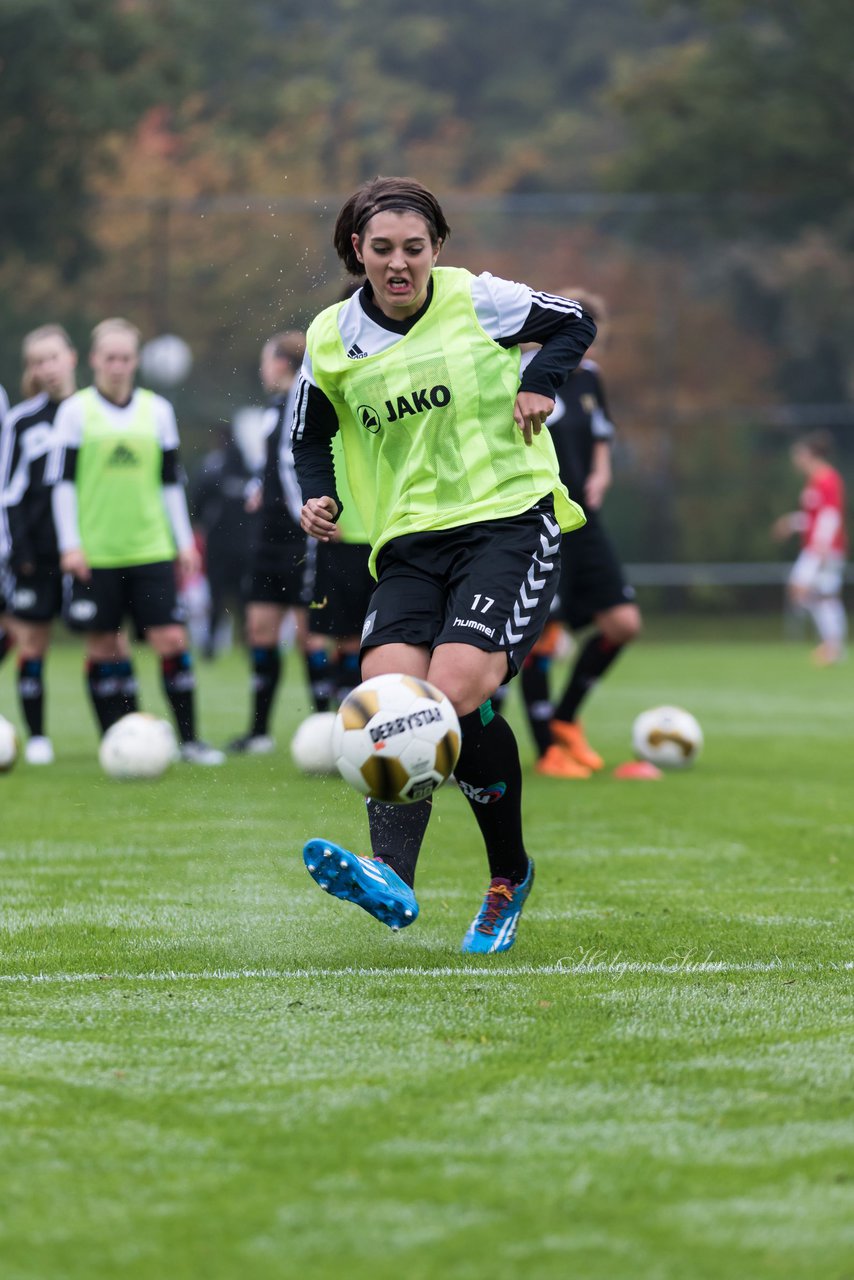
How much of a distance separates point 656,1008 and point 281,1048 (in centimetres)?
86

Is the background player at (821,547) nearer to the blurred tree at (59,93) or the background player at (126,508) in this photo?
the blurred tree at (59,93)

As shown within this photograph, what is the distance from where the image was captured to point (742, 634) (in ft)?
76.8

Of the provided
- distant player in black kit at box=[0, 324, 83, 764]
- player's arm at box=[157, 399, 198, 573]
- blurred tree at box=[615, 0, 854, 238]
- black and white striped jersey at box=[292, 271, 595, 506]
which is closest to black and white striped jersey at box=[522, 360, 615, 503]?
player's arm at box=[157, 399, 198, 573]

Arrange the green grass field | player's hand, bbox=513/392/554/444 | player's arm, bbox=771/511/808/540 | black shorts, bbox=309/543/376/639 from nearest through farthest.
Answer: the green grass field < player's hand, bbox=513/392/554/444 < black shorts, bbox=309/543/376/639 < player's arm, bbox=771/511/808/540

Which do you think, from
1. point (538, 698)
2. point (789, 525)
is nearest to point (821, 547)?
point (789, 525)

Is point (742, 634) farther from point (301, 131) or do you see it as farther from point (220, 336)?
point (301, 131)

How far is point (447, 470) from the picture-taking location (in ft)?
15.8

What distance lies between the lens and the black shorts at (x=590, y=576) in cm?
893

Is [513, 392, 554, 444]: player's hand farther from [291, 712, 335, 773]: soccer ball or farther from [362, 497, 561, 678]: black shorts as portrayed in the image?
[291, 712, 335, 773]: soccer ball

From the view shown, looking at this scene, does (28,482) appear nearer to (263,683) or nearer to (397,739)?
(263,683)

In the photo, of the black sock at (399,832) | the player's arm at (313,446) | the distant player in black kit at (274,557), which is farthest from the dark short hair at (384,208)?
the distant player in black kit at (274,557)

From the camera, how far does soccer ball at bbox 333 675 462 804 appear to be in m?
4.39

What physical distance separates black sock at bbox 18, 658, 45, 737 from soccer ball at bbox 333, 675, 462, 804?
5822mm

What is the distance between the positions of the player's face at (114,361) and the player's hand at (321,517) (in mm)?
4439
